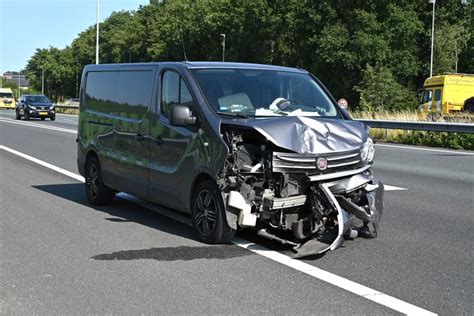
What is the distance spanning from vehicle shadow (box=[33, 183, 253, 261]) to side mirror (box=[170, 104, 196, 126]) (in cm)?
126

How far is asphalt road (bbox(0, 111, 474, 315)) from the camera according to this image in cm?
468

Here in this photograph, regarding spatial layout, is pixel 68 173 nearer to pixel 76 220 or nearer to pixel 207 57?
pixel 76 220

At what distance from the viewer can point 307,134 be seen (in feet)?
19.7

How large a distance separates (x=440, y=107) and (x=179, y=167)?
3162 cm

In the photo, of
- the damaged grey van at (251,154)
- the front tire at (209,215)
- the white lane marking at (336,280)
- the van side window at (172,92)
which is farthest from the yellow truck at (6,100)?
the front tire at (209,215)

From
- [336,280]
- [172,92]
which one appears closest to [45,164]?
[172,92]

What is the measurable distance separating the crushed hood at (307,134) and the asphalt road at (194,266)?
105 centimetres

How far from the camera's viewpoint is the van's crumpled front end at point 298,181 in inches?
232

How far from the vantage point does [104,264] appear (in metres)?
5.79

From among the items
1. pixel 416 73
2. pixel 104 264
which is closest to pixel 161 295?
pixel 104 264

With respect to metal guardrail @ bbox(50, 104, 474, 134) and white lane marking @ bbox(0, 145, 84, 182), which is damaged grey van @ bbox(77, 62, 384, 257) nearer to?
white lane marking @ bbox(0, 145, 84, 182)

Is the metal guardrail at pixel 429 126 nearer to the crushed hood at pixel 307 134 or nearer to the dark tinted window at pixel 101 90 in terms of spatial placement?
the dark tinted window at pixel 101 90

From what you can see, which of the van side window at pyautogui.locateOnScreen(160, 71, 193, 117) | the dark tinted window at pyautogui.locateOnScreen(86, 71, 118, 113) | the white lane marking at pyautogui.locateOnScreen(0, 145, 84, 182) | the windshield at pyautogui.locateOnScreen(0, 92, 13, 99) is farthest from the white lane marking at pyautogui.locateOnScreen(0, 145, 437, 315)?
the windshield at pyautogui.locateOnScreen(0, 92, 13, 99)

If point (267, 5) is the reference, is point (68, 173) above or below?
below
